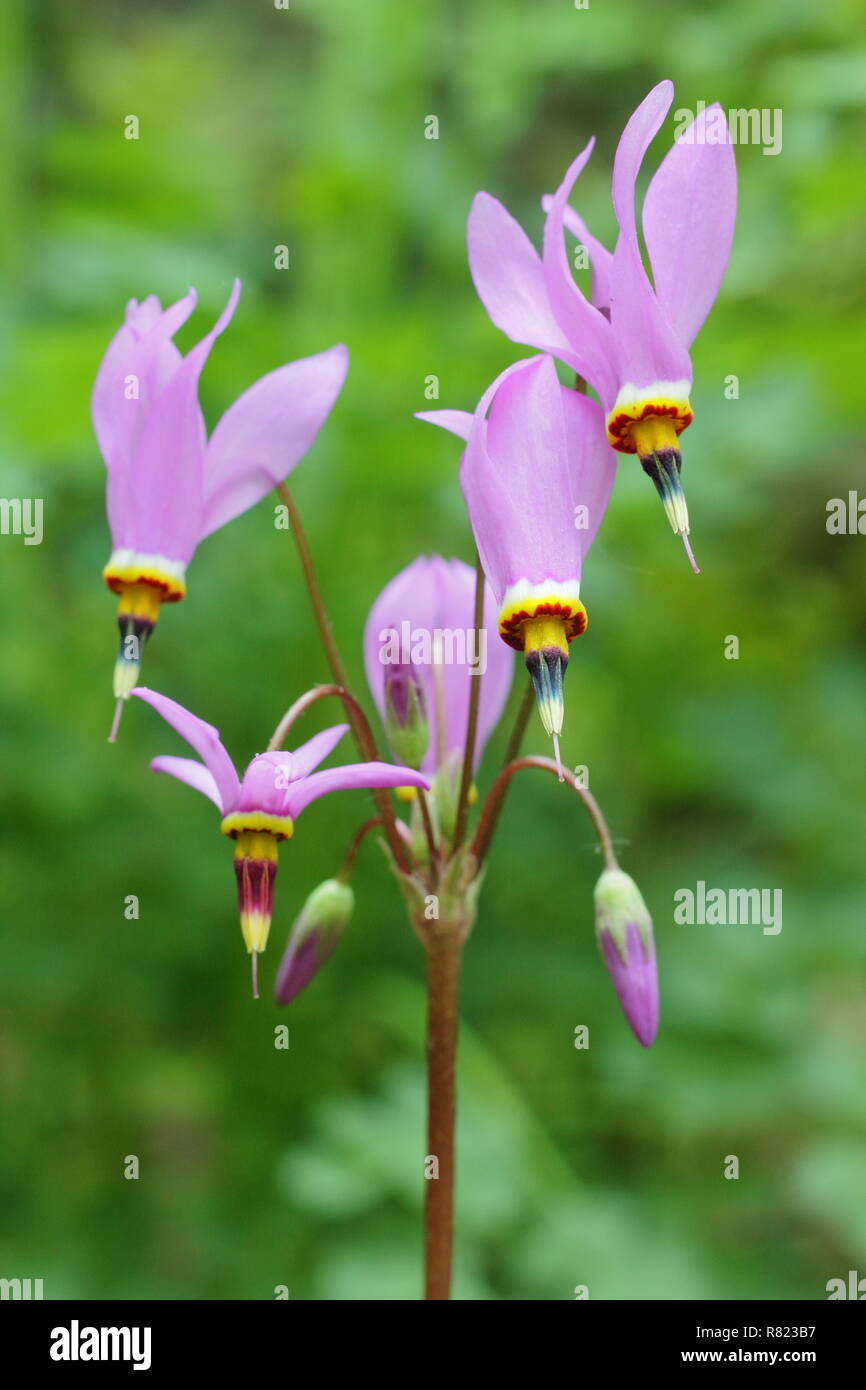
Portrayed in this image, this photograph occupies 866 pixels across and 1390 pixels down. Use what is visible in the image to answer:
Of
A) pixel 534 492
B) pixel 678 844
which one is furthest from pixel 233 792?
pixel 678 844

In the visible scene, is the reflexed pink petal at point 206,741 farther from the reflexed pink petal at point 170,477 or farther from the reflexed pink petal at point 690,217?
the reflexed pink petal at point 690,217

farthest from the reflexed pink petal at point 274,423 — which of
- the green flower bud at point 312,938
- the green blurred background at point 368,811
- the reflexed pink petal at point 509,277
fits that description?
the green blurred background at point 368,811

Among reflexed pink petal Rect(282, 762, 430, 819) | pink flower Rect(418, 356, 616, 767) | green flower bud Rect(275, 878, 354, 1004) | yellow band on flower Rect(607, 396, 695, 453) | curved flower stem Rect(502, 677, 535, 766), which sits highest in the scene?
yellow band on flower Rect(607, 396, 695, 453)

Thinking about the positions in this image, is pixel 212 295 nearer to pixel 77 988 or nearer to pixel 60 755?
pixel 60 755

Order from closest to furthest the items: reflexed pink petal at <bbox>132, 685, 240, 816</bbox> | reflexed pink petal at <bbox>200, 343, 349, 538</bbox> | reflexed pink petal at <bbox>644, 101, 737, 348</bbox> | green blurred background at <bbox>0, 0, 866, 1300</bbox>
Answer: reflexed pink petal at <bbox>132, 685, 240, 816</bbox> → reflexed pink petal at <bbox>644, 101, 737, 348</bbox> → reflexed pink petal at <bbox>200, 343, 349, 538</bbox> → green blurred background at <bbox>0, 0, 866, 1300</bbox>

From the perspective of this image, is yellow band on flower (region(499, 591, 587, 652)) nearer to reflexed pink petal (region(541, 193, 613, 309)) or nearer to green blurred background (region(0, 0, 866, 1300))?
reflexed pink petal (region(541, 193, 613, 309))

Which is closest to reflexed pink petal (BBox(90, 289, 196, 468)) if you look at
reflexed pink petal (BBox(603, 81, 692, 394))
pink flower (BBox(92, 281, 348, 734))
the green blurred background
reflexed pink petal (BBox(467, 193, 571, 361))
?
pink flower (BBox(92, 281, 348, 734))

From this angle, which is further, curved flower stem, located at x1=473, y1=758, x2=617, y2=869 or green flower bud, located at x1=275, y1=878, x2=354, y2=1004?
green flower bud, located at x1=275, y1=878, x2=354, y2=1004

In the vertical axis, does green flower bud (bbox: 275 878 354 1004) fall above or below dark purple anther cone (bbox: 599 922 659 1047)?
above

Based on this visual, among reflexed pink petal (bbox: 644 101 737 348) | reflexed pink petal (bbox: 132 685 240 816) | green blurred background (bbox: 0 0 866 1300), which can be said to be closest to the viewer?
reflexed pink petal (bbox: 132 685 240 816)
